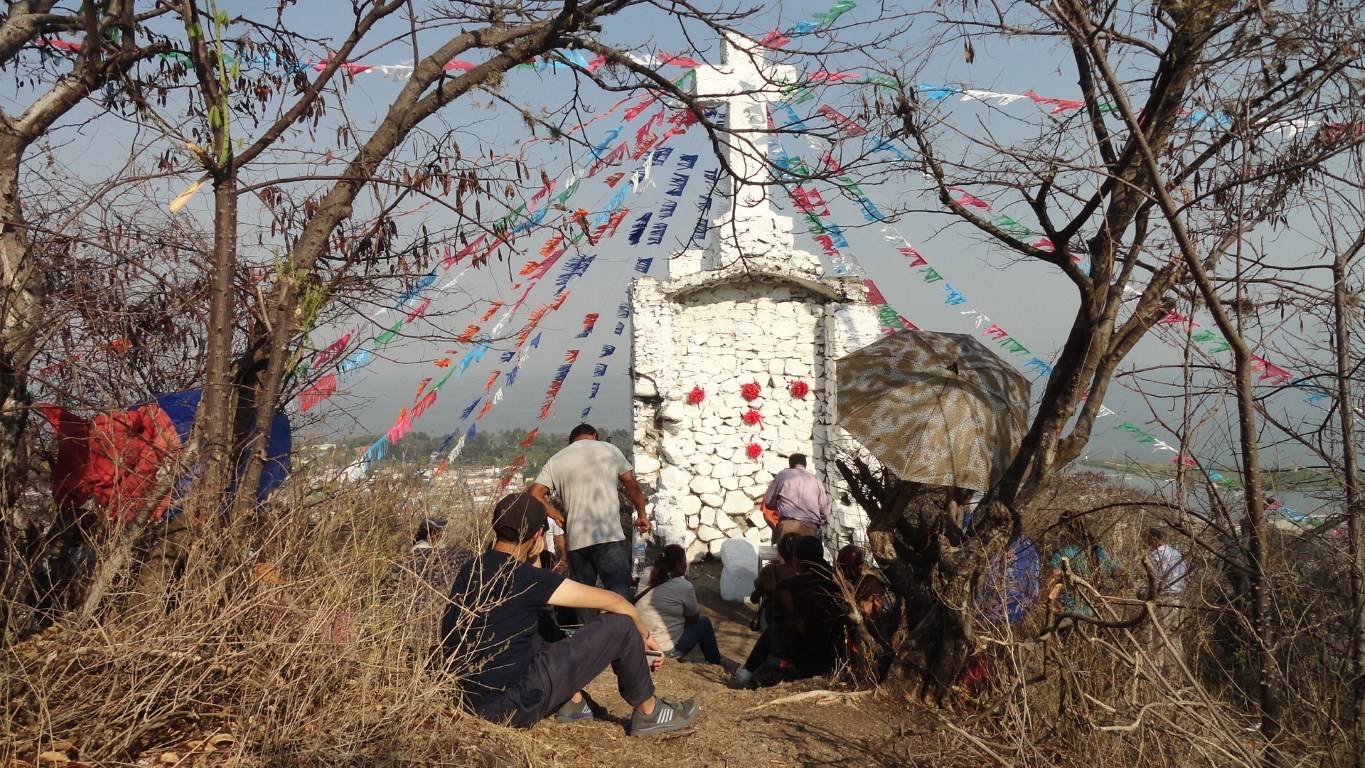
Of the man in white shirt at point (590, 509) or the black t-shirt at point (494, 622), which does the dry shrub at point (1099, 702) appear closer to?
the black t-shirt at point (494, 622)

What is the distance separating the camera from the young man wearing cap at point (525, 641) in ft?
13.5

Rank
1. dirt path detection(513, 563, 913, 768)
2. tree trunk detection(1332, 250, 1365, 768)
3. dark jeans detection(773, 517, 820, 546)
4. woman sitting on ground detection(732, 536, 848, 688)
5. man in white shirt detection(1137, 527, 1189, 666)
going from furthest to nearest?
dark jeans detection(773, 517, 820, 546) < woman sitting on ground detection(732, 536, 848, 688) < tree trunk detection(1332, 250, 1365, 768) < dirt path detection(513, 563, 913, 768) < man in white shirt detection(1137, 527, 1189, 666)

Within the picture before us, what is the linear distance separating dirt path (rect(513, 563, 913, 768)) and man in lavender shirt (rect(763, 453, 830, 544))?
3.35 m

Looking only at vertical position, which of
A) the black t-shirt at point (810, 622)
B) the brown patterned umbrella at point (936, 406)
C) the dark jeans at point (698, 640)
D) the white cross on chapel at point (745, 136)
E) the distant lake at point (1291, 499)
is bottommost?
the dark jeans at point (698, 640)

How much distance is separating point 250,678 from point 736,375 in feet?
26.4

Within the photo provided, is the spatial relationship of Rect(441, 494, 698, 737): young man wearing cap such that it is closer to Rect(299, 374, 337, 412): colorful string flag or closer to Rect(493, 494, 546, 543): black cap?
Rect(493, 494, 546, 543): black cap

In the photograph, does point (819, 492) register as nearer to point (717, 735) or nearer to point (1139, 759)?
point (717, 735)

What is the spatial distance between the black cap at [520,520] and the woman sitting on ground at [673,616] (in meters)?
2.47

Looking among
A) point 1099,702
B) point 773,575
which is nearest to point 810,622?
point 773,575

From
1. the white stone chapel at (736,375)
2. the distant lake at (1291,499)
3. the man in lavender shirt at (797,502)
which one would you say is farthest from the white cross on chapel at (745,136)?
the distant lake at (1291,499)

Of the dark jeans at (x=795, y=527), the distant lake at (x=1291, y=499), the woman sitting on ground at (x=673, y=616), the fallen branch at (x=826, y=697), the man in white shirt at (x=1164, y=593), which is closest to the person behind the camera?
the man in white shirt at (x=1164, y=593)

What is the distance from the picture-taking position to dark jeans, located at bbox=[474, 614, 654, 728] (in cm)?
411

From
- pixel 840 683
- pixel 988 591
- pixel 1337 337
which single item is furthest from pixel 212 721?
pixel 1337 337

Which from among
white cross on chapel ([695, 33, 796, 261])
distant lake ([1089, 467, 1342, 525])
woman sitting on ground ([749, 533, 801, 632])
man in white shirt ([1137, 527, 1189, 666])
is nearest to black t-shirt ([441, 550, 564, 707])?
woman sitting on ground ([749, 533, 801, 632])
